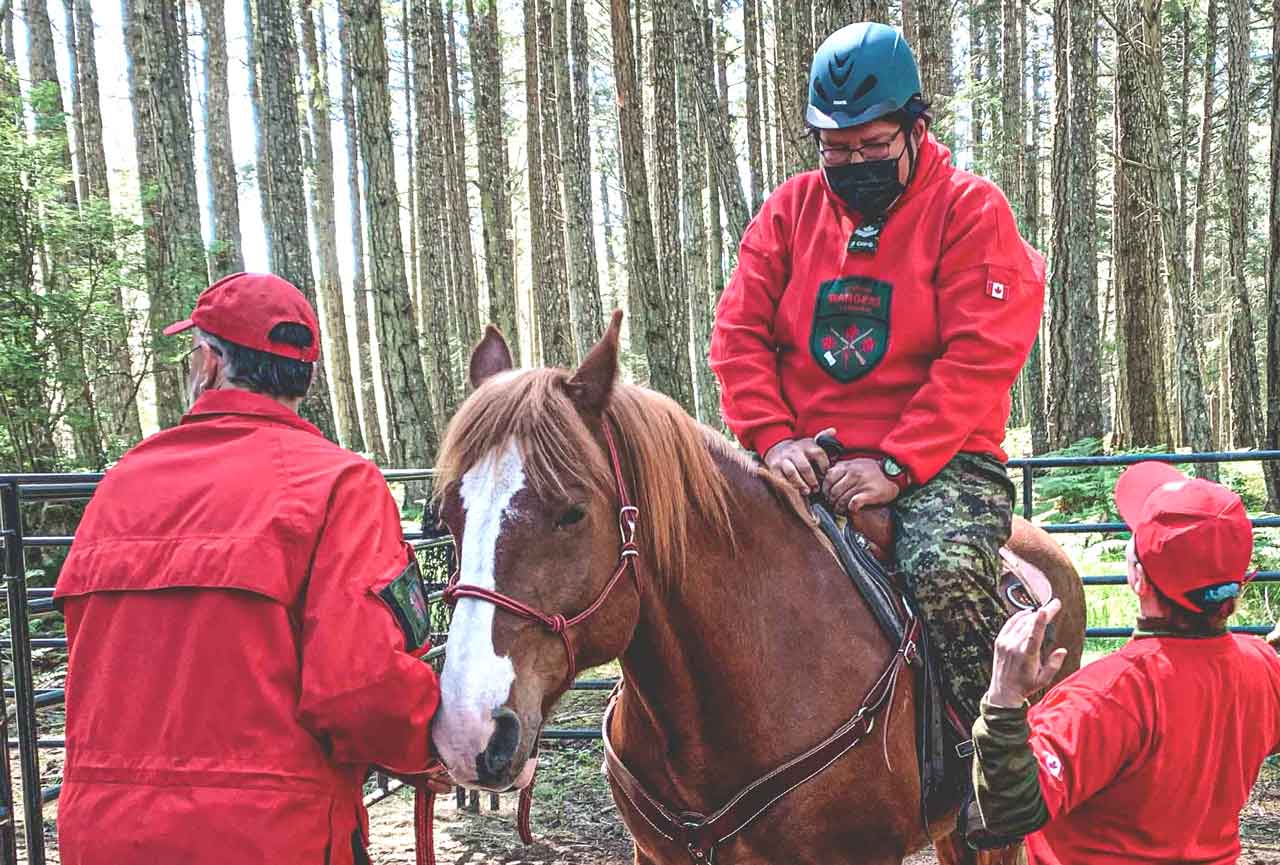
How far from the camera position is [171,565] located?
199 cm

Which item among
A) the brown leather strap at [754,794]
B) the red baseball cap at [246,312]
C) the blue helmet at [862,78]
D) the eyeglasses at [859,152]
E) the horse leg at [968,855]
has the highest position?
the blue helmet at [862,78]

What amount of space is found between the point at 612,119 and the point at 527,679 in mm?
31537

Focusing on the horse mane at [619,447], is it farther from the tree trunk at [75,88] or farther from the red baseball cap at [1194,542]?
the tree trunk at [75,88]

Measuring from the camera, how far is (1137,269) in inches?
455

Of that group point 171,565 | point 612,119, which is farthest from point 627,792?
point 612,119

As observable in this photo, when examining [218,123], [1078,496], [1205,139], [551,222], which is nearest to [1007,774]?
[1078,496]

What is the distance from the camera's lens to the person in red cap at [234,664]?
6.41 feet

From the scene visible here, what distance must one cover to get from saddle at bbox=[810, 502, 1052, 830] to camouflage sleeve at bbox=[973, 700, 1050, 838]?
0.96 meters

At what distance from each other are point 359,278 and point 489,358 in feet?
73.7

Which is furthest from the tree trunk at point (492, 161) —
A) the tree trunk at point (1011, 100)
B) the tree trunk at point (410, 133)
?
the tree trunk at point (1011, 100)

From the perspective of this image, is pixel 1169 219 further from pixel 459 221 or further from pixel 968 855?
pixel 459 221

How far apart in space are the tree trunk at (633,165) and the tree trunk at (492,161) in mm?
6778

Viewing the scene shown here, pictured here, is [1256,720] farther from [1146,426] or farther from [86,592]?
[1146,426]

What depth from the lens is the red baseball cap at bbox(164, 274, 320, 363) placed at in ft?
7.30
